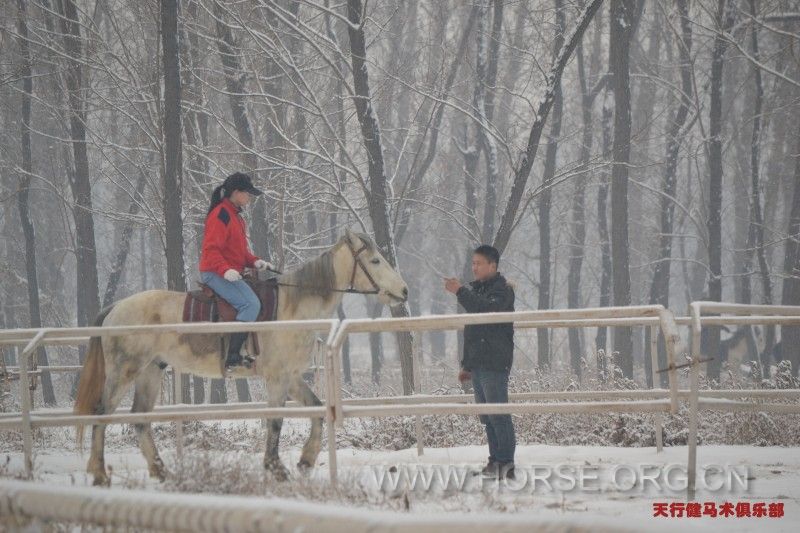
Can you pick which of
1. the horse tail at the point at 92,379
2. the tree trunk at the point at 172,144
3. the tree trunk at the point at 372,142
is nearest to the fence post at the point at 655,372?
the horse tail at the point at 92,379

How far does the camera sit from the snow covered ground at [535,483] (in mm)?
6914

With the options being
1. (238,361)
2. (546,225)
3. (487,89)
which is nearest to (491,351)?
(238,361)

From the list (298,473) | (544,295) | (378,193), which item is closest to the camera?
(298,473)

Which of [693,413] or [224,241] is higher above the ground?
[224,241]

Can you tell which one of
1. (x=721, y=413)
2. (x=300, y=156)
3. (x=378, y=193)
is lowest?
(x=721, y=413)

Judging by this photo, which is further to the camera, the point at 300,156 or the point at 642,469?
the point at 300,156

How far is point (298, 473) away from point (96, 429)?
1924mm

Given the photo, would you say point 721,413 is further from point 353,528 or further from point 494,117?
point 494,117

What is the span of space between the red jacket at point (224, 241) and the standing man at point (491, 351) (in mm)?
Result: 2440

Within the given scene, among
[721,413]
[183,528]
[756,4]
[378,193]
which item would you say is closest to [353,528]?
[183,528]

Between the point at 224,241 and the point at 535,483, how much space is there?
392 cm

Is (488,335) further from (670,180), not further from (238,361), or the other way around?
(670,180)

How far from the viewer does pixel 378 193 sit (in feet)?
52.5

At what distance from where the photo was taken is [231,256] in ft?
32.7
